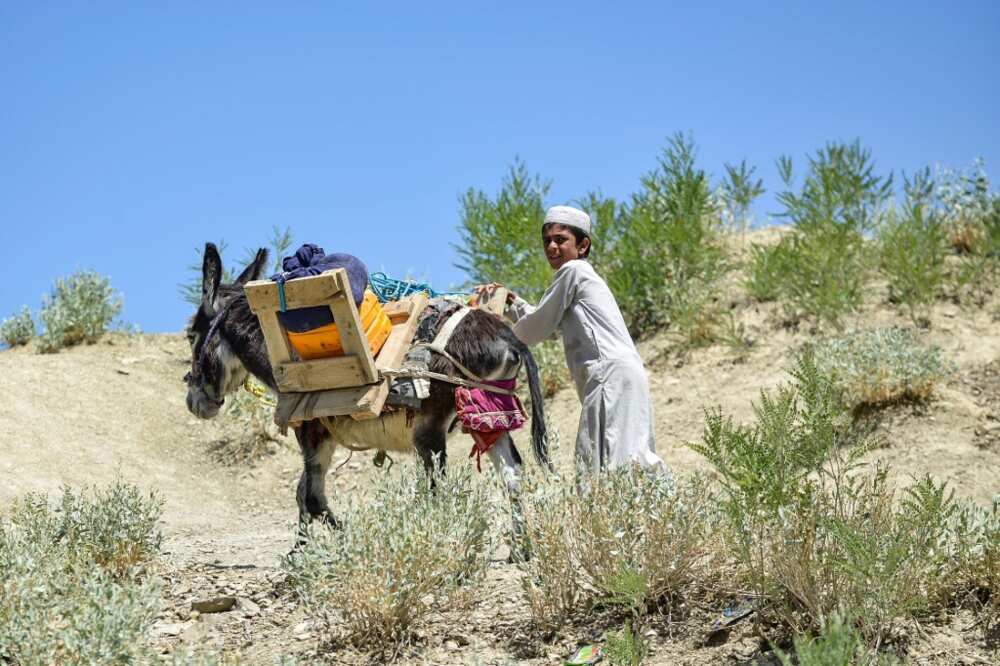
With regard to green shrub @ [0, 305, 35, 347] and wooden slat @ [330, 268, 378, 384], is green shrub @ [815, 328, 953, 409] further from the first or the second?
green shrub @ [0, 305, 35, 347]

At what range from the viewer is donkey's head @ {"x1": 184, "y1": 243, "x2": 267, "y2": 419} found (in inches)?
275

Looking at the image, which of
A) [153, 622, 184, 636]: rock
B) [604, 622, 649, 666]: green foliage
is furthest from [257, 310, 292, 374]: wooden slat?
[604, 622, 649, 666]: green foliage

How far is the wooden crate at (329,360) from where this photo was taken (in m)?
5.80

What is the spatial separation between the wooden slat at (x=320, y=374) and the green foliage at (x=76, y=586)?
1.32 meters

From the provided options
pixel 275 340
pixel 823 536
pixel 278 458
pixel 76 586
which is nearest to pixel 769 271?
pixel 278 458

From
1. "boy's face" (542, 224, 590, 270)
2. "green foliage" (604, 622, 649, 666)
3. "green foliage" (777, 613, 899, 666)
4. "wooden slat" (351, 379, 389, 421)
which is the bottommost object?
"green foliage" (604, 622, 649, 666)

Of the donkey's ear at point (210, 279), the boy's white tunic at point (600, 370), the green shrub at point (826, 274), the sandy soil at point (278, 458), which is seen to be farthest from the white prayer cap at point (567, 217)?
the green shrub at point (826, 274)

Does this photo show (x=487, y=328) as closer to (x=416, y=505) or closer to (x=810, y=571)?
(x=416, y=505)

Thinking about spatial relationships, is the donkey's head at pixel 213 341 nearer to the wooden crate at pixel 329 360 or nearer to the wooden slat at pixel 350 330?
the wooden crate at pixel 329 360

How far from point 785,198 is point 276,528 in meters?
7.14

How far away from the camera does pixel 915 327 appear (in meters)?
11.1

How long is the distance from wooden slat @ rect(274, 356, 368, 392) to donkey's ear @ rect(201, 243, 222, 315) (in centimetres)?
116

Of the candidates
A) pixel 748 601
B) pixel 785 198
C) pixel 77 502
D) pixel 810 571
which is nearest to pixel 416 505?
pixel 748 601

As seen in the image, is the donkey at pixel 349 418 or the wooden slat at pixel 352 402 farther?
the donkey at pixel 349 418
